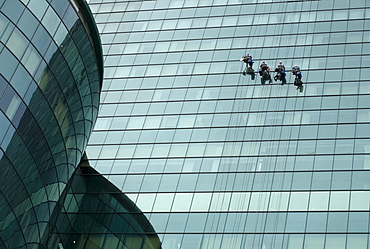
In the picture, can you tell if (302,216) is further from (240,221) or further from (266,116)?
(266,116)

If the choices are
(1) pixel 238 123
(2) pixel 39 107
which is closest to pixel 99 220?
(2) pixel 39 107

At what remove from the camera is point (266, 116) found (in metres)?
48.8

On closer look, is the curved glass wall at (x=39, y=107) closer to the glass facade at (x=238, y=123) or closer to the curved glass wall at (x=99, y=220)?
the curved glass wall at (x=99, y=220)

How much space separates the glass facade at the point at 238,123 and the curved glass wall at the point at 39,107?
8173 mm

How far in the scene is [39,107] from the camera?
1379 inches

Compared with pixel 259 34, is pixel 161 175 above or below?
below

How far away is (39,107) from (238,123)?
17.4 metres

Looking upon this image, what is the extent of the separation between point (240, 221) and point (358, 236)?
683 cm

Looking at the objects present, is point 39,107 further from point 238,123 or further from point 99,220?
point 238,123

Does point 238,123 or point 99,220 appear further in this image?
point 238,123

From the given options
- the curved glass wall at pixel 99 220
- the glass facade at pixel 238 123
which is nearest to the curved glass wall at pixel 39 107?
the curved glass wall at pixel 99 220

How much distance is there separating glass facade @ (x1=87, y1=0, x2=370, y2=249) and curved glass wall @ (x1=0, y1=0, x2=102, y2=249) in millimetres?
8173

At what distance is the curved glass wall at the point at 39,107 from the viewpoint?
33.1 m

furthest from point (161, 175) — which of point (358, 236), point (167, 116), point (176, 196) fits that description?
point (358, 236)
